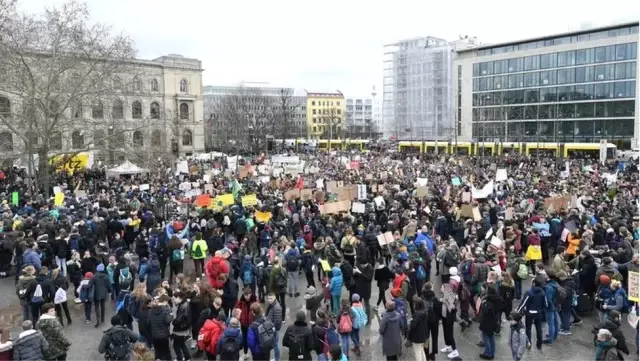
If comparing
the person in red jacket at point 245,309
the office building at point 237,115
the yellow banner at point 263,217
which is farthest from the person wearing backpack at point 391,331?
the office building at point 237,115

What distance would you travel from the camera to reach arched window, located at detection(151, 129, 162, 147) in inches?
1182

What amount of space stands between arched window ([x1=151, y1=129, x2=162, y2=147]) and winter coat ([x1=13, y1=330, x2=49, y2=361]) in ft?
75.9

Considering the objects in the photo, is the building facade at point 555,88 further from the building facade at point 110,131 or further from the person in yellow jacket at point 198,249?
the person in yellow jacket at point 198,249

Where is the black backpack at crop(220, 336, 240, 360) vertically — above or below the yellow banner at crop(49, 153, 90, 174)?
below

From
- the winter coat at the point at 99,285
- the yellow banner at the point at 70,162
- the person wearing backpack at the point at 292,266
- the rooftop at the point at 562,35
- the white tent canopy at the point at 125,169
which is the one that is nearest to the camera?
the winter coat at the point at 99,285

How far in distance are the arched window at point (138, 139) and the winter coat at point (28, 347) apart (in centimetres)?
2168

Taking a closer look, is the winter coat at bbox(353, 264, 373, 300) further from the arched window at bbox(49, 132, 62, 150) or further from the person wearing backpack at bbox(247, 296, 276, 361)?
the arched window at bbox(49, 132, 62, 150)

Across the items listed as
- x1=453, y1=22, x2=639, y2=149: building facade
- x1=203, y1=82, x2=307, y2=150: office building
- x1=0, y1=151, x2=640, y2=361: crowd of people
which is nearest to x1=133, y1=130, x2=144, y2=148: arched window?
x1=0, y1=151, x2=640, y2=361: crowd of people

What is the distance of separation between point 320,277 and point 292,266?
2.13m

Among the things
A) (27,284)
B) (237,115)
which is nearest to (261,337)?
(27,284)

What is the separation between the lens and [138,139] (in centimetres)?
3077

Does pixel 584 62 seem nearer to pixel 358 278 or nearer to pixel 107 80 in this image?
pixel 107 80

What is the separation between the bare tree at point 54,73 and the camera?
25453mm

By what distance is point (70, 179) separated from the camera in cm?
3119
